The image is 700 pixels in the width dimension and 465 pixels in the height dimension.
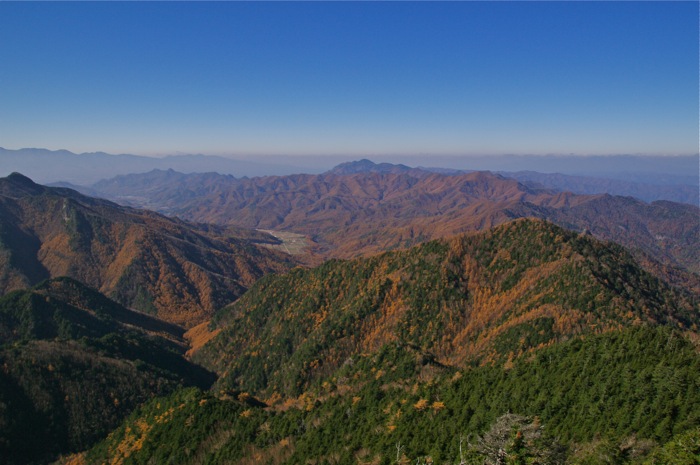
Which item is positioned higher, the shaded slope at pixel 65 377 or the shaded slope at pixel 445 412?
the shaded slope at pixel 445 412

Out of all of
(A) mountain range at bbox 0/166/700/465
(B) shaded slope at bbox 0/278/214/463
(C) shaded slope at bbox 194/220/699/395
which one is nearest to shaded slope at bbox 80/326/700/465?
(A) mountain range at bbox 0/166/700/465

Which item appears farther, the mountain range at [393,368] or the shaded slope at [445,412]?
the mountain range at [393,368]

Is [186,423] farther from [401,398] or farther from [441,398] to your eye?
[441,398]

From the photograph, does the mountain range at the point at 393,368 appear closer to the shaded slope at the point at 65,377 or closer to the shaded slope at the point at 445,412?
the shaded slope at the point at 445,412

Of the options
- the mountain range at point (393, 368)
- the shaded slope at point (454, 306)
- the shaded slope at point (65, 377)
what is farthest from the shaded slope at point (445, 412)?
the shaded slope at point (454, 306)

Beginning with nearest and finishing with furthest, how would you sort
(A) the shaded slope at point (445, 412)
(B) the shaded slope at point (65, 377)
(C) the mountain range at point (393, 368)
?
(A) the shaded slope at point (445, 412), (C) the mountain range at point (393, 368), (B) the shaded slope at point (65, 377)

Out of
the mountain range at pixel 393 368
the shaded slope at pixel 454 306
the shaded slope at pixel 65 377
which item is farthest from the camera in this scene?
the shaded slope at pixel 65 377

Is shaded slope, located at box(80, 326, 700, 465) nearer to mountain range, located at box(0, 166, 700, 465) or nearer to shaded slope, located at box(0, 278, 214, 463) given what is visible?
mountain range, located at box(0, 166, 700, 465)
